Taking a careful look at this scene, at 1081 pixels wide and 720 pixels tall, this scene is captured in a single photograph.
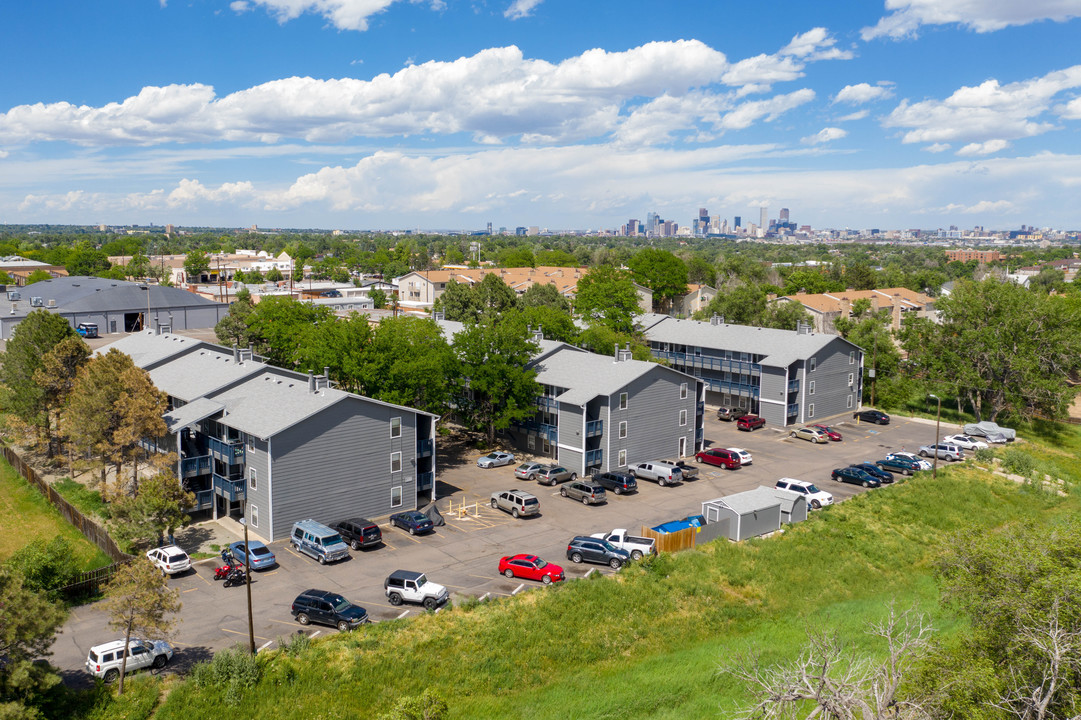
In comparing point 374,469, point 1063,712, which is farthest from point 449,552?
point 1063,712

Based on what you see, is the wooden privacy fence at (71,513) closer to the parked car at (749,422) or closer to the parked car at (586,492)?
the parked car at (586,492)

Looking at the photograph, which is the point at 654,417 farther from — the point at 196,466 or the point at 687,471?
the point at 196,466

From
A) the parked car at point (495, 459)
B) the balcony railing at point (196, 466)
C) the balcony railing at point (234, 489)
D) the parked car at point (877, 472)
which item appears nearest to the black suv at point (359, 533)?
the balcony railing at point (234, 489)

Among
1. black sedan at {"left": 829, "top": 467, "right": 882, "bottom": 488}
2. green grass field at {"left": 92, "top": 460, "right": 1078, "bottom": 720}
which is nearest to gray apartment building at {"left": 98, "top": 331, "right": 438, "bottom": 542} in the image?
green grass field at {"left": 92, "top": 460, "right": 1078, "bottom": 720}

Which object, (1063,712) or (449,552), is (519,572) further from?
(1063,712)

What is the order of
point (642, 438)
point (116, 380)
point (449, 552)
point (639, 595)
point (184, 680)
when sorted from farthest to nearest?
point (642, 438)
point (116, 380)
point (449, 552)
point (639, 595)
point (184, 680)
